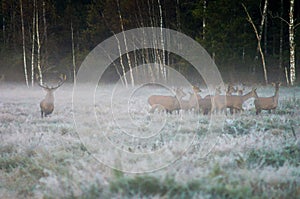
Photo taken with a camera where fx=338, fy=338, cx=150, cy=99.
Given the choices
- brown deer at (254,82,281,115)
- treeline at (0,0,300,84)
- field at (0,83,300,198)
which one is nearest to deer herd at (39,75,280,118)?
brown deer at (254,82,281,115)

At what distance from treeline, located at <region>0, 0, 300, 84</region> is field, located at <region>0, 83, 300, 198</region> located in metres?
12.7

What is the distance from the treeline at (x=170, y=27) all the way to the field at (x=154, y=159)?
41.8ft

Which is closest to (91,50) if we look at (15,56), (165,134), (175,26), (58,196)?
(15,56)

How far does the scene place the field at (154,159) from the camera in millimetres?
3141

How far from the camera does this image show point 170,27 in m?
24.9

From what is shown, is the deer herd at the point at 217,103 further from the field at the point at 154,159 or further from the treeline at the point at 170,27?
the treeline at the point at 170,27

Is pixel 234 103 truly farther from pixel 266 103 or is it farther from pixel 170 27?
pixel 170 27

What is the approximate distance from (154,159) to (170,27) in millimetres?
21605

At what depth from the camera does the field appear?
314cm

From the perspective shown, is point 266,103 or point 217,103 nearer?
point 266,103

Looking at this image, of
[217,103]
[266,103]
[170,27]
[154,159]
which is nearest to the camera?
[154,159]

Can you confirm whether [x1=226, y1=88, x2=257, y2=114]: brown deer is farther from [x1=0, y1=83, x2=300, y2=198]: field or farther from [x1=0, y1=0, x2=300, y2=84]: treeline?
[x1=0, y1=0, x2=300, y2=84]: treeline

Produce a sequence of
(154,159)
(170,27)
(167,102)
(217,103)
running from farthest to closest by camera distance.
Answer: (170,27) < (167,102) < (217,103) < (154,159)

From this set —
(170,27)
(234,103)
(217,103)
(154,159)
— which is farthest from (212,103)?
(170,27)
